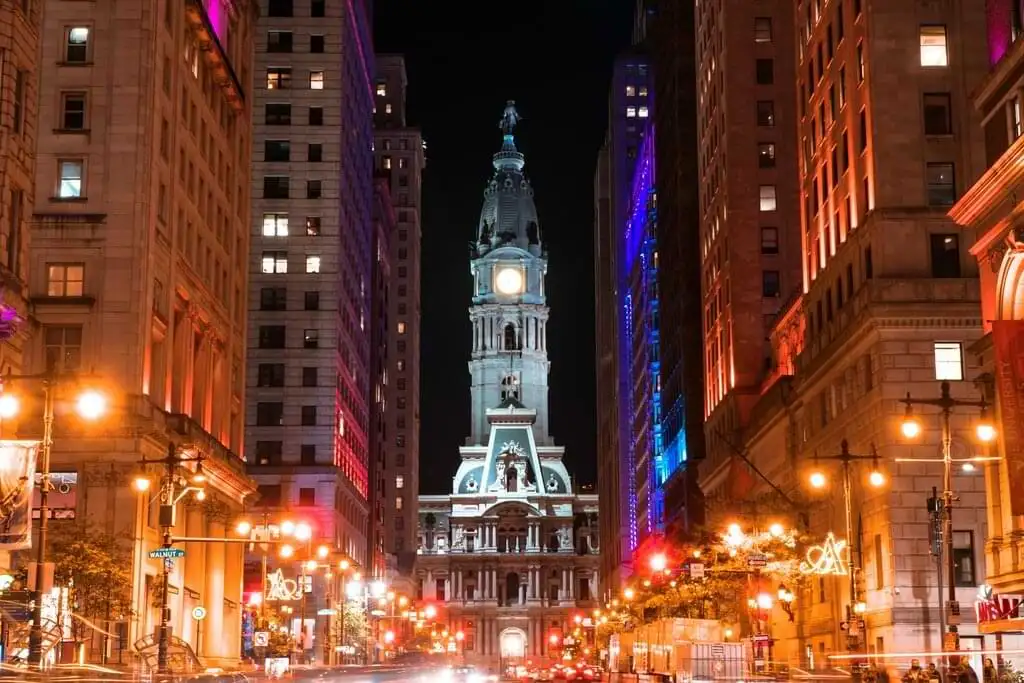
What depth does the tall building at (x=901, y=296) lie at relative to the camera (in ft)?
213

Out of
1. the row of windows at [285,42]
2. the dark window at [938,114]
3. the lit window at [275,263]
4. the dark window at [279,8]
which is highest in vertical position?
the dark window at [279,8]

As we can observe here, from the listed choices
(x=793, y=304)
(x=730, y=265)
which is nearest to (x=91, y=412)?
(x=793, y=304)

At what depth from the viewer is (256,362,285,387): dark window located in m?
125

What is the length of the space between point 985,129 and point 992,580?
15366mm

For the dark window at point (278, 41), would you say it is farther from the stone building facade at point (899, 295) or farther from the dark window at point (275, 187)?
the stone building facade at point (899, 295)

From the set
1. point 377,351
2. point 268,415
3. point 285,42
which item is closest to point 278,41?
point 285,42

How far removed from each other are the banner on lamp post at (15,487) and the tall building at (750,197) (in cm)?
6733

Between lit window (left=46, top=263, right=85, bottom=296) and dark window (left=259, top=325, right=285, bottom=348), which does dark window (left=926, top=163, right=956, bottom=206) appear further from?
dark window (left=259, top=325, right=285, bottom=348)

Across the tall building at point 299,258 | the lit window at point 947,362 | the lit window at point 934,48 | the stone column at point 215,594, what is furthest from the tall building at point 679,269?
the lit window at point 934,48

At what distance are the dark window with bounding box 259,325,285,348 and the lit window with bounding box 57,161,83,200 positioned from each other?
183 ft

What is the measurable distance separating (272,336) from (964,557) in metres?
72.3

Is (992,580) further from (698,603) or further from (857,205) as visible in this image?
(698,603)

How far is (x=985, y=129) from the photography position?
5350 cm

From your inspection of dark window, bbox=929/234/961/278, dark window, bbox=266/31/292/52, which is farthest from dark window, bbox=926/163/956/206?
dark window, bbox=266/31/292/52
